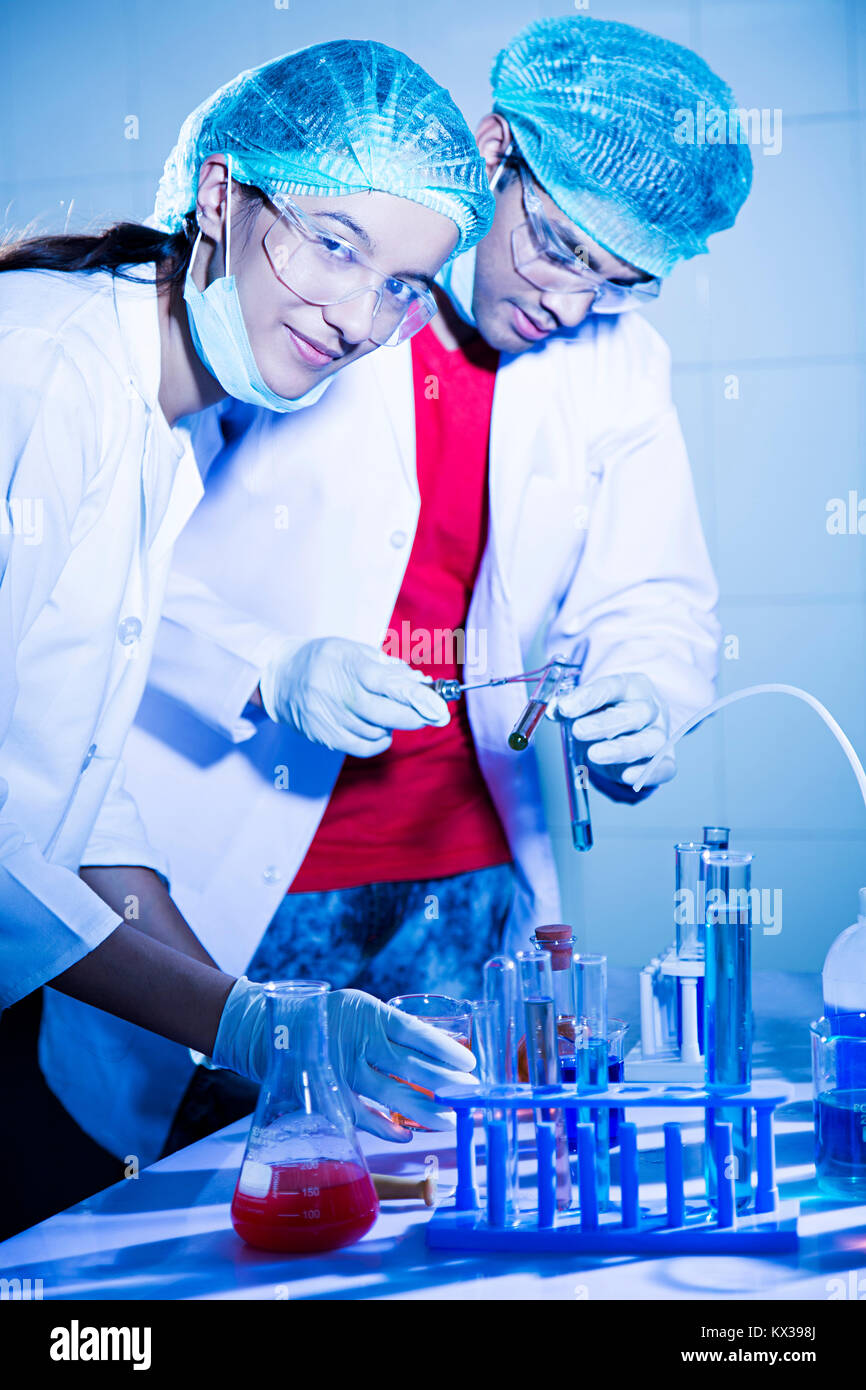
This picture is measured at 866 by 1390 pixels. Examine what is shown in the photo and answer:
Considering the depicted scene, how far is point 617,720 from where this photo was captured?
5.35 ft

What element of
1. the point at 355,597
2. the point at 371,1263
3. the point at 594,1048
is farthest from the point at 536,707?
the point at 371,1263

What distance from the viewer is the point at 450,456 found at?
5.98 feet

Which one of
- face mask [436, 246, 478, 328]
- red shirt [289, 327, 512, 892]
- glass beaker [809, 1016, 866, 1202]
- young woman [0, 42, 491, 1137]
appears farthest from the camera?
red shirt [289, 327, 512, 892]

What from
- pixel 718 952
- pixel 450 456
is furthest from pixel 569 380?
pixel 718 952

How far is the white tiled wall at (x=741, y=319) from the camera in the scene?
1895 millimetres

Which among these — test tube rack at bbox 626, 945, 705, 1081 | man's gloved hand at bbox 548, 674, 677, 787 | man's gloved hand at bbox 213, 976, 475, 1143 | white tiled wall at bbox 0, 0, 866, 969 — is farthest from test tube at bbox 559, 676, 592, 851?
man's gloved hand at bbox 213, 976, 475, 1143

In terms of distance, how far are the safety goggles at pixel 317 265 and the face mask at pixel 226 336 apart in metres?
0.06

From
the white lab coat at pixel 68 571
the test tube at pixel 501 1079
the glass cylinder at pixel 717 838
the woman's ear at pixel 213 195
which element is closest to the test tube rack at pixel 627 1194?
the test tube at pixel 501 1079

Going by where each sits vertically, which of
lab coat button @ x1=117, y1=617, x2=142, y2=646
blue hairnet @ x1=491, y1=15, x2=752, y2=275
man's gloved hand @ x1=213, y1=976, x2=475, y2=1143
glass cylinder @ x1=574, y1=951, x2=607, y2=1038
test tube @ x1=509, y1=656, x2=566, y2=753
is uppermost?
blue hairnet @ x1=491, y1=15, x2=752, y2=275

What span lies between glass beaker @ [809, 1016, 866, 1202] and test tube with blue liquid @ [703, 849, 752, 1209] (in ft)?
0.35

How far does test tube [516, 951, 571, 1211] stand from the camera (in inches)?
37.0

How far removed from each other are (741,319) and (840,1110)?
1.37 m

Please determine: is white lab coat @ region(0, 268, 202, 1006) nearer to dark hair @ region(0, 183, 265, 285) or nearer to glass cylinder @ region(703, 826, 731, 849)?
dark hair @ region(0, 183, 265, 285)
